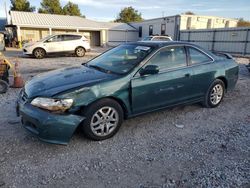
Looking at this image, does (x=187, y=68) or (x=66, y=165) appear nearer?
(x=66, y=165)

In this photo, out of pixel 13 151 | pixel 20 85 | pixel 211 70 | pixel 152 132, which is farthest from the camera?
pixel 20 85

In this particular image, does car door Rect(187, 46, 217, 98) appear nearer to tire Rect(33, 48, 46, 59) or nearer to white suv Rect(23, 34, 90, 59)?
white suv Rect(23, 34, 90, 59)

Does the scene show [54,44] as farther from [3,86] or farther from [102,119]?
[102,119]

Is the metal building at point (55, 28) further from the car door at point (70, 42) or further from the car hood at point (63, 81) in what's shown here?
the car hood at point (63, 81)

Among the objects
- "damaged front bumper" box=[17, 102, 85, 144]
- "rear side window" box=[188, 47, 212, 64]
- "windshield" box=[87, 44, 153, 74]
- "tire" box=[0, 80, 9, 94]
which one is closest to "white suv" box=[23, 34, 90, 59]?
"tire" box=[0, 80, 9, 94]

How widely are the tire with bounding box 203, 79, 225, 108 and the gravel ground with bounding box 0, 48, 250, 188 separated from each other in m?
0.58

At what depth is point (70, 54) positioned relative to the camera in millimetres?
15883

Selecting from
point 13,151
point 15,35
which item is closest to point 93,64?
point 13,151

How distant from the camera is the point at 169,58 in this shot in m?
4.03

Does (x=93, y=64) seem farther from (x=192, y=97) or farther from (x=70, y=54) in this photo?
(x=70, y=54)

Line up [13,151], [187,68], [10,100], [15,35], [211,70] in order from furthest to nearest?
[15,35] < [10,100] < [211,70] < [187,68] < [13,151]

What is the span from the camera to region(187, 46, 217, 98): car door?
14.1 ft

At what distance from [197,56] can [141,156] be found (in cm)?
254

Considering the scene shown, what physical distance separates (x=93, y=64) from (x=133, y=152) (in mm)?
1982
